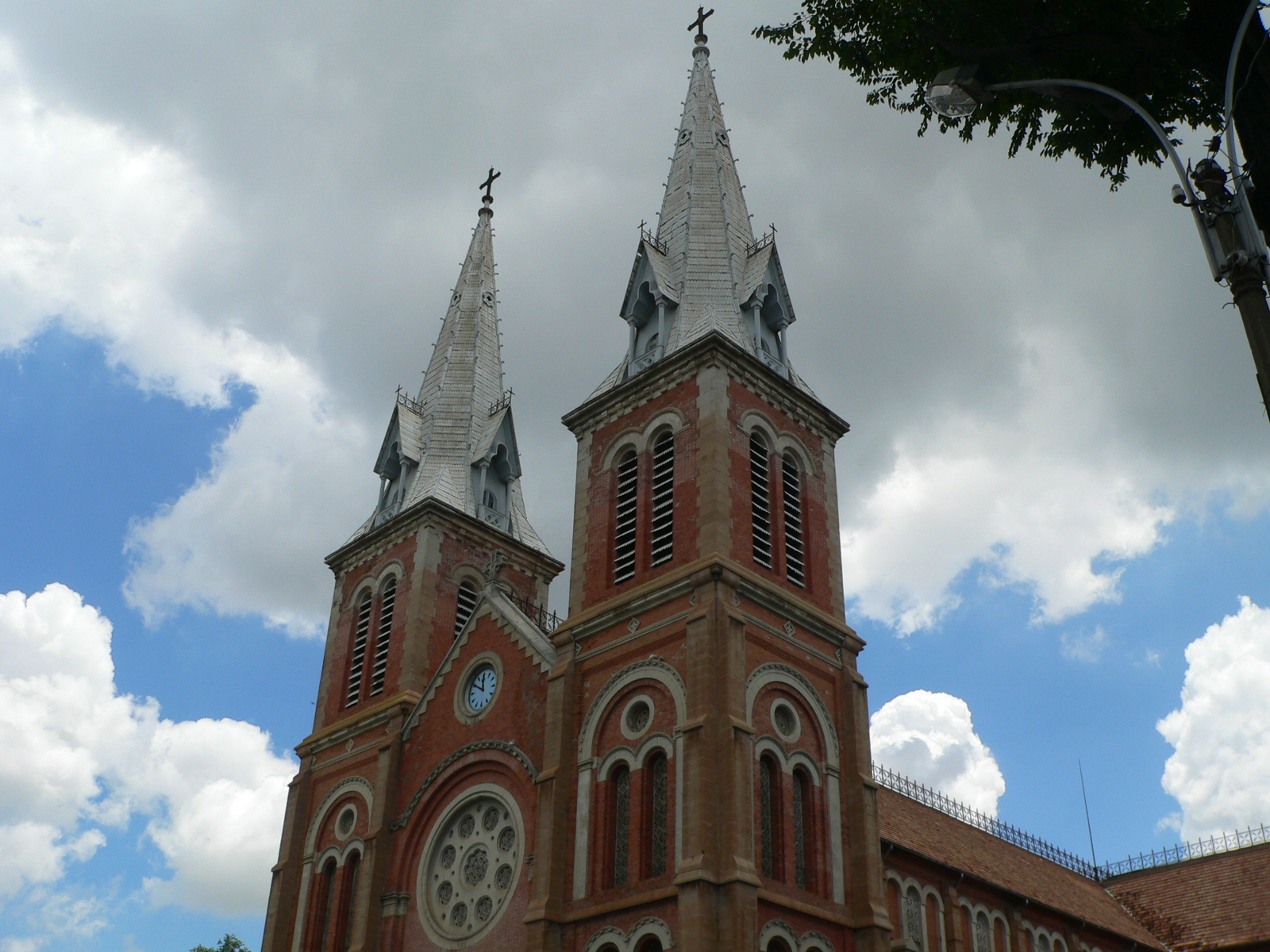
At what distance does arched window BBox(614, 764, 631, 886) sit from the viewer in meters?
26.1

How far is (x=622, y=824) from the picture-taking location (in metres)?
26.7

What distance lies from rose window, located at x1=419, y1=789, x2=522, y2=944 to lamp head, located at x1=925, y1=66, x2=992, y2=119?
21.2 metres

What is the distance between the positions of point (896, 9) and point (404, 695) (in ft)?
84.7

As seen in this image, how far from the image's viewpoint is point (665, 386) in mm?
32031

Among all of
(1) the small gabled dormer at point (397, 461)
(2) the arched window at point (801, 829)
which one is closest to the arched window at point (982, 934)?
(2) the arched window at point (801, 829)

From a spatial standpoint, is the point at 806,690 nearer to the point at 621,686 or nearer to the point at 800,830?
the point at 800,830

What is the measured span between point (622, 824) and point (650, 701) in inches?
107

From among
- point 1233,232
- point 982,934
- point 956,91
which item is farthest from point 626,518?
point 1233,232

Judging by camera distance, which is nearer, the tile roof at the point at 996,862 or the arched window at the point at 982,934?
the arched window at the point at 982,934

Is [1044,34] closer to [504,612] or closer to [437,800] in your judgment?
[504,612]

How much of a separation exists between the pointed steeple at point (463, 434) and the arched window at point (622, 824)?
14.1 meters

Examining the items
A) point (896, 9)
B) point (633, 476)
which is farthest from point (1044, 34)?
point (633, 476)

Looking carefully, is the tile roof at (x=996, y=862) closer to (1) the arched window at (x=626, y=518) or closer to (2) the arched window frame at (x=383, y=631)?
(1) the arched window at (x=626, y=518)

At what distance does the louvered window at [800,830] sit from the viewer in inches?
1025
